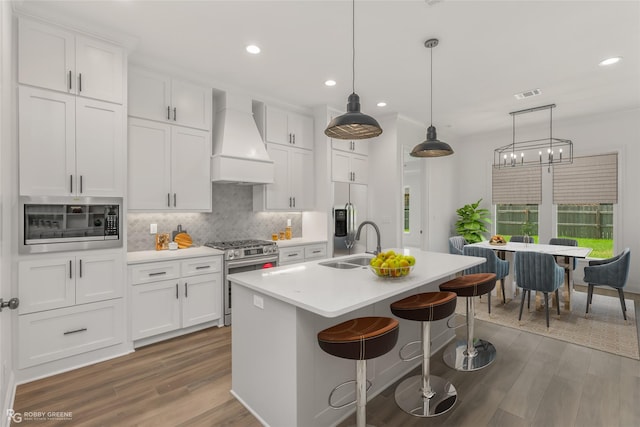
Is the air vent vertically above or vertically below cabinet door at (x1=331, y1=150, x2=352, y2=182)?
above

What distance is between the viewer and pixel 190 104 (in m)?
3.77

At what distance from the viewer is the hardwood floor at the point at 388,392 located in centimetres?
212

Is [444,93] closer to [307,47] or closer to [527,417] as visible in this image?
[307,47]

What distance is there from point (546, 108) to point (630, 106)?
4.31ft

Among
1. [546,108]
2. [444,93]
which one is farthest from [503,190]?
[444,93]

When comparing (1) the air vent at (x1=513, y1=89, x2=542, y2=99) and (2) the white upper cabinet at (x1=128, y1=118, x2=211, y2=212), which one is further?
(1) the air vent at (x1=513, y1=89, x2=542, y2=99)

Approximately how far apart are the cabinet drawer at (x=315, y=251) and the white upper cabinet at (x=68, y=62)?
2.91 m

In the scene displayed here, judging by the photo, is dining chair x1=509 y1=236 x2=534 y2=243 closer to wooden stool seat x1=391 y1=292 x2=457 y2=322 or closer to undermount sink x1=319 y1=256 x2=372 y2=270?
undermount sink x1=319 y1=256 x2=372 y2=270

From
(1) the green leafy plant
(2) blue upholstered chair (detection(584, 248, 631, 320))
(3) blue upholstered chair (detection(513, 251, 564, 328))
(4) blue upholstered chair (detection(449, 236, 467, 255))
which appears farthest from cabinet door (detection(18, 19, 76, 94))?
(1) the green leafy plant

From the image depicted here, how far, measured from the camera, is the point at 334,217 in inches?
198

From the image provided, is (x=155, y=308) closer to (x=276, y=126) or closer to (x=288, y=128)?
(x=276, y=126)

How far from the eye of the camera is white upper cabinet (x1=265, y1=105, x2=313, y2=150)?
4.62 metres

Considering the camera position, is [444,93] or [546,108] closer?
[444,93]

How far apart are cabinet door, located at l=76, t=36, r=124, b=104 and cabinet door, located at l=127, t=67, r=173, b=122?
0.37 metres
